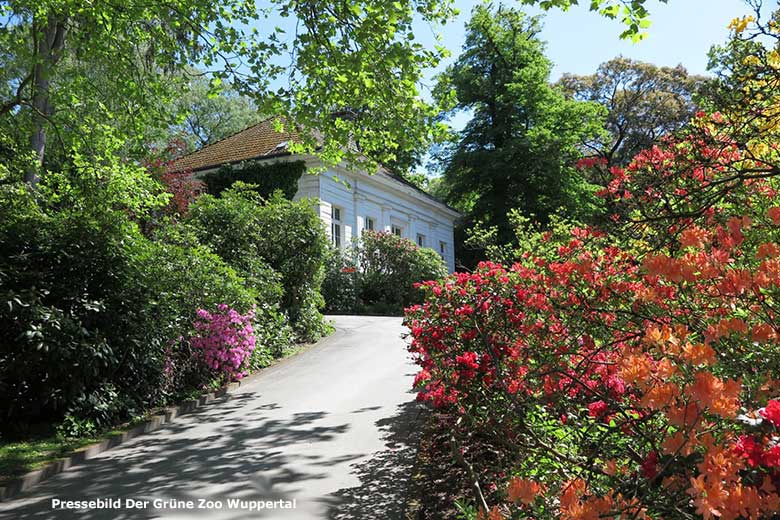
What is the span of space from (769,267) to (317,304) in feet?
38.1

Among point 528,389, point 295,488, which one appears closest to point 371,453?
point 295,488

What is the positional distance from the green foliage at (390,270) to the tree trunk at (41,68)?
1144 centimetres

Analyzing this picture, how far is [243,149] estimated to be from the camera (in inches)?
842

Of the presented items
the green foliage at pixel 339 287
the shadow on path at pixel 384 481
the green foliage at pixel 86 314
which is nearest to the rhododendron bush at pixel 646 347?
the shadow on path at pixel 384 481

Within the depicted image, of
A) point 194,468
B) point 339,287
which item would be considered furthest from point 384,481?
point 339,287

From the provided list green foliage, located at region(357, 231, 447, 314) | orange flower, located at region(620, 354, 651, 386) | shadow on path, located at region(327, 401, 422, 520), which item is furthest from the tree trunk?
green foliage, located at region(357, 231, 447, 314)

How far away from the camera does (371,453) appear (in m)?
5.21

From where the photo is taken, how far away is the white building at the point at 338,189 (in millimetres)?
19547

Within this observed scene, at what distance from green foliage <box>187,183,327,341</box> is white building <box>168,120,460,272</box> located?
520cm

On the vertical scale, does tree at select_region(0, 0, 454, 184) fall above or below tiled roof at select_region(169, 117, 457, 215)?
below

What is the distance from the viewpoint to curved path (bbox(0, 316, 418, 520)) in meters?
4.03

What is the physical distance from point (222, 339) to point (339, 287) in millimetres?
11624

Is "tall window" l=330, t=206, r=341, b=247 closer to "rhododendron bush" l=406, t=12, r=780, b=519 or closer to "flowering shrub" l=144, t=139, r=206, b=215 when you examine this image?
"flowering shrub" l=144, t=139, r=206, b=215

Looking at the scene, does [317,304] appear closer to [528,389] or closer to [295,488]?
[295,488]
